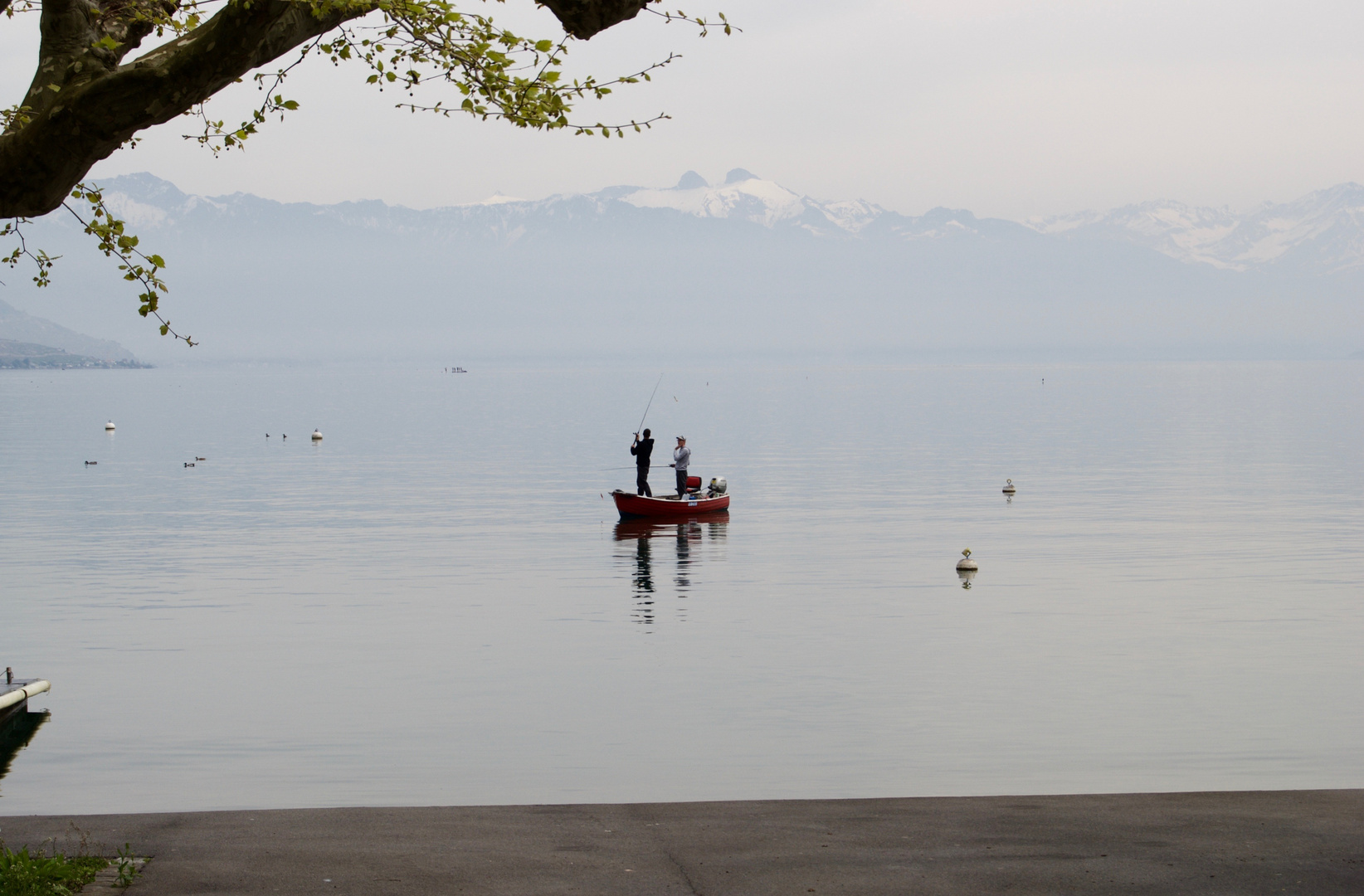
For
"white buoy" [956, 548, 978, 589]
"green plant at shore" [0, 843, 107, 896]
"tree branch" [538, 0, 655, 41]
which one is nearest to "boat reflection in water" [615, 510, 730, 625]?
"white buoy" [956, 548, 978, 589]

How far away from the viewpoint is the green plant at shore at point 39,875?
314 inches

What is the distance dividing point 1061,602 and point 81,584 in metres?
21.5

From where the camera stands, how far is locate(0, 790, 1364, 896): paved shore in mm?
8688

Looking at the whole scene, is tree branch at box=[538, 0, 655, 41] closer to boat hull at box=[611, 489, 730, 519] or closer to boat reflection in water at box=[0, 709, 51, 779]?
boat reflection in water at box=[0, 709, 51, 779]

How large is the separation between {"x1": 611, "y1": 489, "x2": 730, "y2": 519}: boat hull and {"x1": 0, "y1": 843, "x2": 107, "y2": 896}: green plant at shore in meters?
36.6

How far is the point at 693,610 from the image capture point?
2898 cm

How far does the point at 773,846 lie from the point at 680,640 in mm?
16118

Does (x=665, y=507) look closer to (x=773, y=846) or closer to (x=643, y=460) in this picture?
(x=643, y=460)

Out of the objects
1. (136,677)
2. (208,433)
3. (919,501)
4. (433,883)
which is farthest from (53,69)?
(208,433)

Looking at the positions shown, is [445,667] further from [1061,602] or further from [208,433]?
→ [208,433]

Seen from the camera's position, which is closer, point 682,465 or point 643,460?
point 643,460

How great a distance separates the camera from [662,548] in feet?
131

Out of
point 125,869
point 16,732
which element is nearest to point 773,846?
point 125,869

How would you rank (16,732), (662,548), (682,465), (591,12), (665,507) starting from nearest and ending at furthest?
1. (591,12)
2. (16,732)
3. (662,548)
4. (665,507)
5. (682,465)
